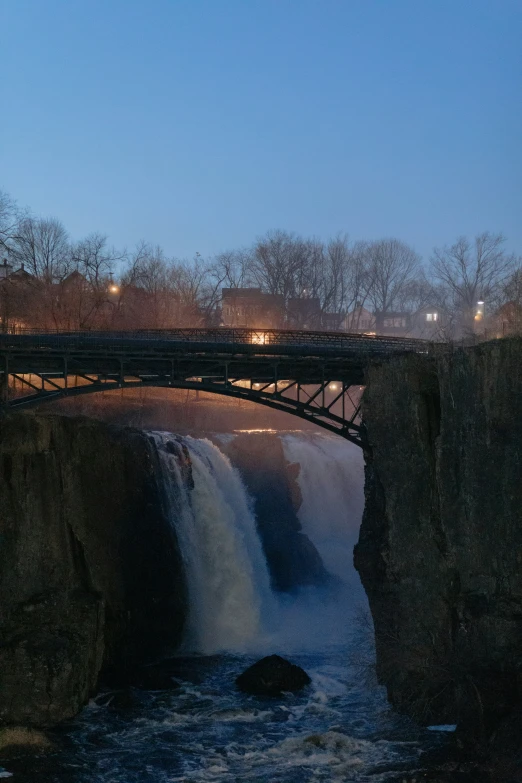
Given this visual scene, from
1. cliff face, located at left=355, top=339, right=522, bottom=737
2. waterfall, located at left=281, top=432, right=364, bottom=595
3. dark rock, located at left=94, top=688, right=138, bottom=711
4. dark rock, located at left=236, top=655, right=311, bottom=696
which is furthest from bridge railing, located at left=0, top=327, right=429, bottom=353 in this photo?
dark rock, located at left=94, top=688, right=138, bottom=711

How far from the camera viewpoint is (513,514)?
2059 centimetres

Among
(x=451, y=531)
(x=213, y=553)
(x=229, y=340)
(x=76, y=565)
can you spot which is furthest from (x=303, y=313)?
(x=451, y=531)

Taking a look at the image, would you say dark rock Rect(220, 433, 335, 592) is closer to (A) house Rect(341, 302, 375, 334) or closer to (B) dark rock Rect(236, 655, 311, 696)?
(B) dark rock Rect(236, 655, 311, 696)

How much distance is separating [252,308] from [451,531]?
5238 cm

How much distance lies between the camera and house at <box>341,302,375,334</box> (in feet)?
269

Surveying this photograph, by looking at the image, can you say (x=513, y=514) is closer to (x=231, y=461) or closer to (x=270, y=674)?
(x=270, y=674)

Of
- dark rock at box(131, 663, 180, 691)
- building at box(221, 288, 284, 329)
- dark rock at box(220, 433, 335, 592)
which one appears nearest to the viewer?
dark rock at box(131, 663, 180, 691)

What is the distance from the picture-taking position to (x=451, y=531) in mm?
21953

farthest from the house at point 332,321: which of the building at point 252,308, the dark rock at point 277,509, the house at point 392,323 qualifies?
the dark rock at point 277,509

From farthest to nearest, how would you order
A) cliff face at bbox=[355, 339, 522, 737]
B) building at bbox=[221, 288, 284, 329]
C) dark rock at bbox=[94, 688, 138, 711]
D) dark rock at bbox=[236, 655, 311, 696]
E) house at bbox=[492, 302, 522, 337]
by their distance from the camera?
building at bbox=[221, 288, 284, 329]
dark rock at bbox=[236, 655, 311, 696]
house at bbox=[492, 302, 522, 337]
dark rock at bbox=[94, 688, 138, 711]
cliff face at bbox=[355, 339, 522, 737]

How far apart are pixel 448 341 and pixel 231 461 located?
1694cm

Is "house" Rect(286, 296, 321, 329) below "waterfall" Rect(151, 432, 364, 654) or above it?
above

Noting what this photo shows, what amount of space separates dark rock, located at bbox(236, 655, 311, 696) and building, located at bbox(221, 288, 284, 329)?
45.0 meters

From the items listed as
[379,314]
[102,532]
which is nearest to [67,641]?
A: [102,532]
